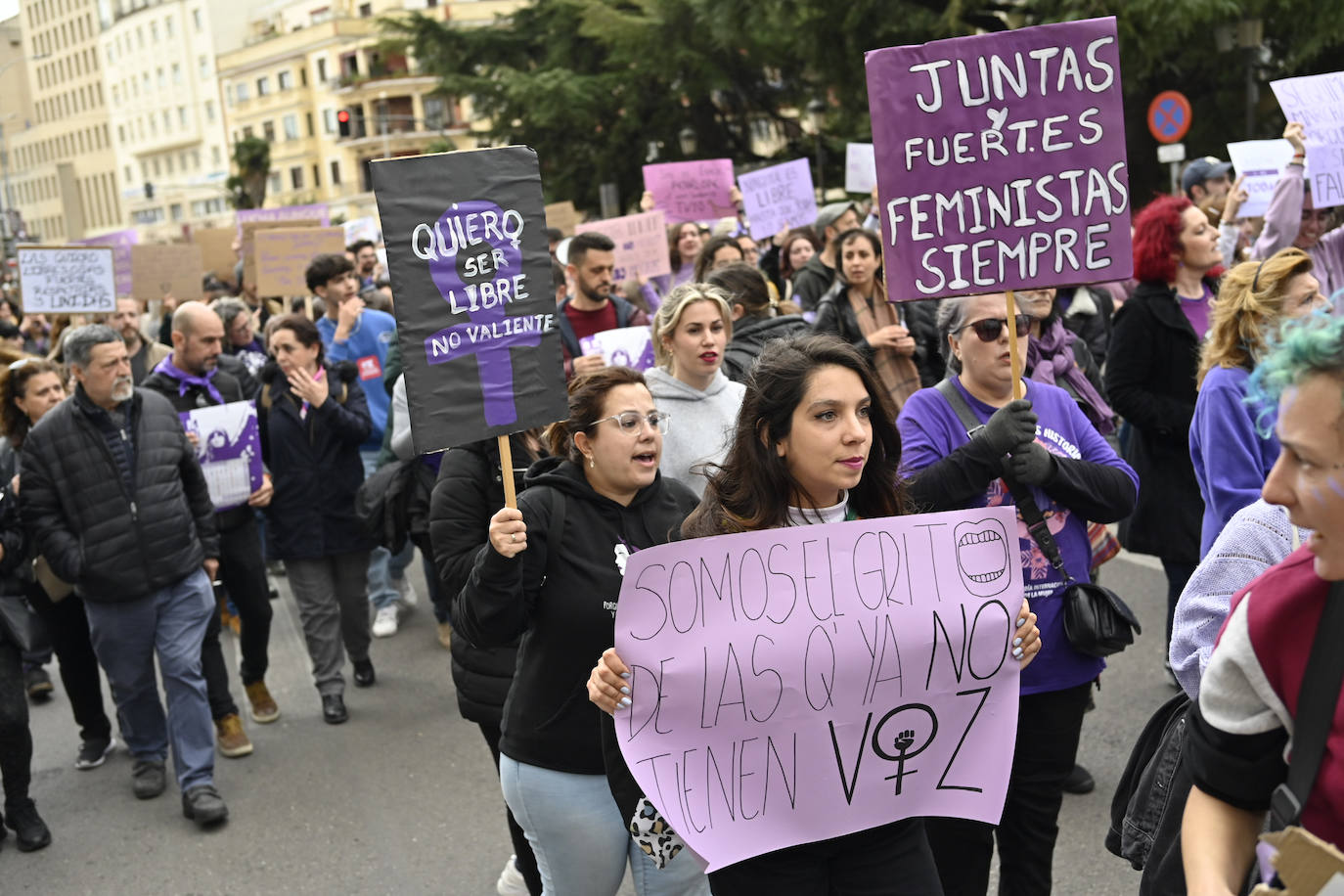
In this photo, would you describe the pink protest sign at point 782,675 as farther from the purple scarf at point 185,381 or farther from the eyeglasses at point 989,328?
the purple scarf at point 185,381

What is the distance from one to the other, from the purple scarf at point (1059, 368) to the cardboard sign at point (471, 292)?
2562 mm

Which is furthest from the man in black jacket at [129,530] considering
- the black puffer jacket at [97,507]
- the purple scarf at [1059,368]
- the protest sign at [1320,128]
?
the protest sign at [1320,128]

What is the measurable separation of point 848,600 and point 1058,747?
1.18 meters

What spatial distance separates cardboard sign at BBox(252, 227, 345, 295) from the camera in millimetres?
11773

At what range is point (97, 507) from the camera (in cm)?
592

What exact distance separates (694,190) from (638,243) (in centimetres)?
336

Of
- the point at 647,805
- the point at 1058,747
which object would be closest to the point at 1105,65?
the point at 1058,747

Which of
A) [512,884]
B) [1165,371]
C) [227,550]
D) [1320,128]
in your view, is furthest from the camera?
[227,550]

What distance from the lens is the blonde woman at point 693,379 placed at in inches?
199

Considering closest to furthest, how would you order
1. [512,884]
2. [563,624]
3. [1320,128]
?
[563,624] → [512,884] → [1320,128]

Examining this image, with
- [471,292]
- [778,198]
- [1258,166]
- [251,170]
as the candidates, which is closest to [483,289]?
[471,292]

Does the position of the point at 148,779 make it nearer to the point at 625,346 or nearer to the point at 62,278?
the point at 625,346

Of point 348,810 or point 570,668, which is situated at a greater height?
point 570,668

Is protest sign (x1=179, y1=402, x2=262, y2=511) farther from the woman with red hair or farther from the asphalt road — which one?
the woman with red hair
